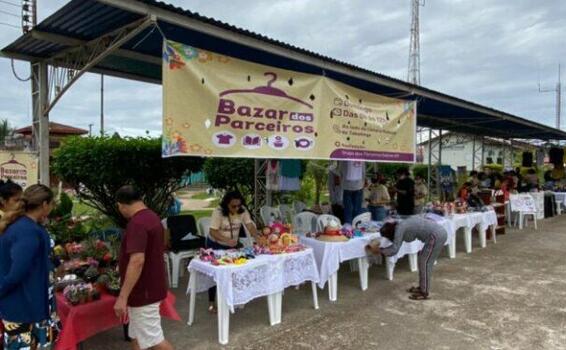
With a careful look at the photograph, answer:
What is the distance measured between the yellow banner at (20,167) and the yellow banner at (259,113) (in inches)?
81.9

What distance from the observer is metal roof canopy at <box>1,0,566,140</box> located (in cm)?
367

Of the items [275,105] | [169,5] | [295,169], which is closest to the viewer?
[169,5]

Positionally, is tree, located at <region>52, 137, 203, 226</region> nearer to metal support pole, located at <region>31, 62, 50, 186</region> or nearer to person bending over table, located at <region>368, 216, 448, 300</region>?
metal support pole, located at <region>31, 62, 50, 186</region>

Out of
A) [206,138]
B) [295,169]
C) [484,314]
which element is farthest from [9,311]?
[295,169]

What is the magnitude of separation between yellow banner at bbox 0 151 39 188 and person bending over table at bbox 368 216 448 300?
4150 mm

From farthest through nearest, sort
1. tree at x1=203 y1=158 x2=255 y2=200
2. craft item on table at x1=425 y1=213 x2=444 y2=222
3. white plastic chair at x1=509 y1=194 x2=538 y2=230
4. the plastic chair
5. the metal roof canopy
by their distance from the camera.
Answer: white plastic chair at x1=509 y1=194 x2=538 y2=230 → tree at x1=203 y1=158 x2=255 y2=200 → craft item on table at x1=425 y1=213 x2=444 y2=222 → the plastic chair → the metal roof canopy

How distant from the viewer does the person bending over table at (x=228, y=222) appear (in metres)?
4.37

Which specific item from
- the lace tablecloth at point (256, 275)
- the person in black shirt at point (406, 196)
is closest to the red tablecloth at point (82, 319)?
the lace tablecloth at point (256, 275)

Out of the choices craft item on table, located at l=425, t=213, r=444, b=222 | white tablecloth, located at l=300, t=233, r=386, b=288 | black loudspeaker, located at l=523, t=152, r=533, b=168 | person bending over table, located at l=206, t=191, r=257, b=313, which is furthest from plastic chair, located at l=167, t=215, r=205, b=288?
black loudspeaker, located at l=523, t=152, r=533, b=168

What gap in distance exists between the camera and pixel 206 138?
4.02 m

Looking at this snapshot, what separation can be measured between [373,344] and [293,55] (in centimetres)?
321

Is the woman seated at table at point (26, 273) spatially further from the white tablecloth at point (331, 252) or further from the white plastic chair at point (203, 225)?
the white plastic chair at point (203, 225)

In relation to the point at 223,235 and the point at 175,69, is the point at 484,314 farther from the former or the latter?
the point at 175,69

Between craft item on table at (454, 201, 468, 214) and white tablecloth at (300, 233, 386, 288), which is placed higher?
craft item on table at (454, 201, 468, 214)
